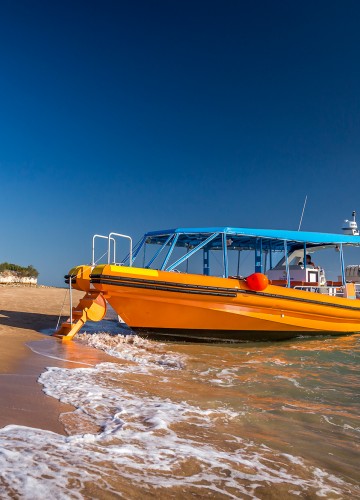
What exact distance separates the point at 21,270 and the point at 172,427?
4481cm

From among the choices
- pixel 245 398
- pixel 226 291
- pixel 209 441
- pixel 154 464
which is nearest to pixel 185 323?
pixel 226 291

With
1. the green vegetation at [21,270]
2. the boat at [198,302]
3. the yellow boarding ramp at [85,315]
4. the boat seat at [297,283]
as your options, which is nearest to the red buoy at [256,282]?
the boat at [198,302]

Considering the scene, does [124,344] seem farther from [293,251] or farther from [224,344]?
[293,251]

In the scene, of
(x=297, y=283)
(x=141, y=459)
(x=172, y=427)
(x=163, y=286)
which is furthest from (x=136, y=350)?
(x=297, y=283)

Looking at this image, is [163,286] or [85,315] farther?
[85,315]

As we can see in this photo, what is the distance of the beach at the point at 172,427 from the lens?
2252 millimetres

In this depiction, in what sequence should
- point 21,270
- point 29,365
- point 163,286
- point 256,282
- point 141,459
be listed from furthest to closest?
point 21,270 < point 256,282 < point 163,286 < point 29,365 < point 141,459

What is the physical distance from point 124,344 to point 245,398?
4.25m

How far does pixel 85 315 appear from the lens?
8.35m

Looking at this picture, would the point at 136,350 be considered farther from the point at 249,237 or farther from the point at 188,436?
the point at 249,237

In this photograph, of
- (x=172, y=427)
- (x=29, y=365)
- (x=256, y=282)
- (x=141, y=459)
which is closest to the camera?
(x=141, y=459)

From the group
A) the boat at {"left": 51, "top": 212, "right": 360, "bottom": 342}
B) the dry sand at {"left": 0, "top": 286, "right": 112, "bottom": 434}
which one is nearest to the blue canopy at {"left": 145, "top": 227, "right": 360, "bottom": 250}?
the boat at {"left": 51, "top": 212, "right": 360, "bottom": 342}

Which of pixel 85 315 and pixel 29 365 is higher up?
pixel 85 315

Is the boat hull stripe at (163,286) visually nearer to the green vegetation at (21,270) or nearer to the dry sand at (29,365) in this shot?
the dry sand at (29,365)
